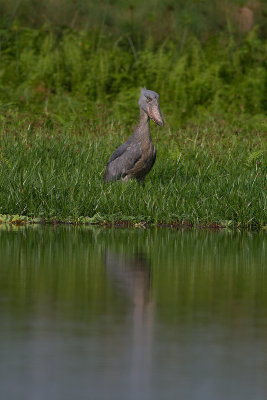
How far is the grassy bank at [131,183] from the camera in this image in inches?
497

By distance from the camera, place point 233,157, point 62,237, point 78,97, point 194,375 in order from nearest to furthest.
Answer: point 194,375
point 62,237
point 233,157
point 78,97

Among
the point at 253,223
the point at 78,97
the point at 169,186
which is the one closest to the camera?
the point at 253,223

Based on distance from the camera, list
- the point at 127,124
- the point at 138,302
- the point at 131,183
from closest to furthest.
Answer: the point at 138,302, the point at 131,183, the point at 127,124

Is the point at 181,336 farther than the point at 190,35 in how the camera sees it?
No

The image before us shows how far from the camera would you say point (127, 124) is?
21.0 meters

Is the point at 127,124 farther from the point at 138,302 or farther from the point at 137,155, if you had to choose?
the point at 138,302

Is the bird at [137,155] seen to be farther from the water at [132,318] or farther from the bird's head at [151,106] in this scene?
the water at [132,318]

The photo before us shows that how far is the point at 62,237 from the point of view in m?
11.3

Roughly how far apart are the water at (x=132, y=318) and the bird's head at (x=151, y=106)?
10.0 feet

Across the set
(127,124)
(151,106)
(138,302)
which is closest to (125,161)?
(151,106)

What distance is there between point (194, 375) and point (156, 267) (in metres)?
3.81

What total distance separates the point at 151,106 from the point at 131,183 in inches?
45.9

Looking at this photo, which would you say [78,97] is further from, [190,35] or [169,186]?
[169,186]

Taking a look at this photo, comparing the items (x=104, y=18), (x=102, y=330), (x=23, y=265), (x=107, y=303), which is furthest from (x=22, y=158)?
(x=104, y=18)
